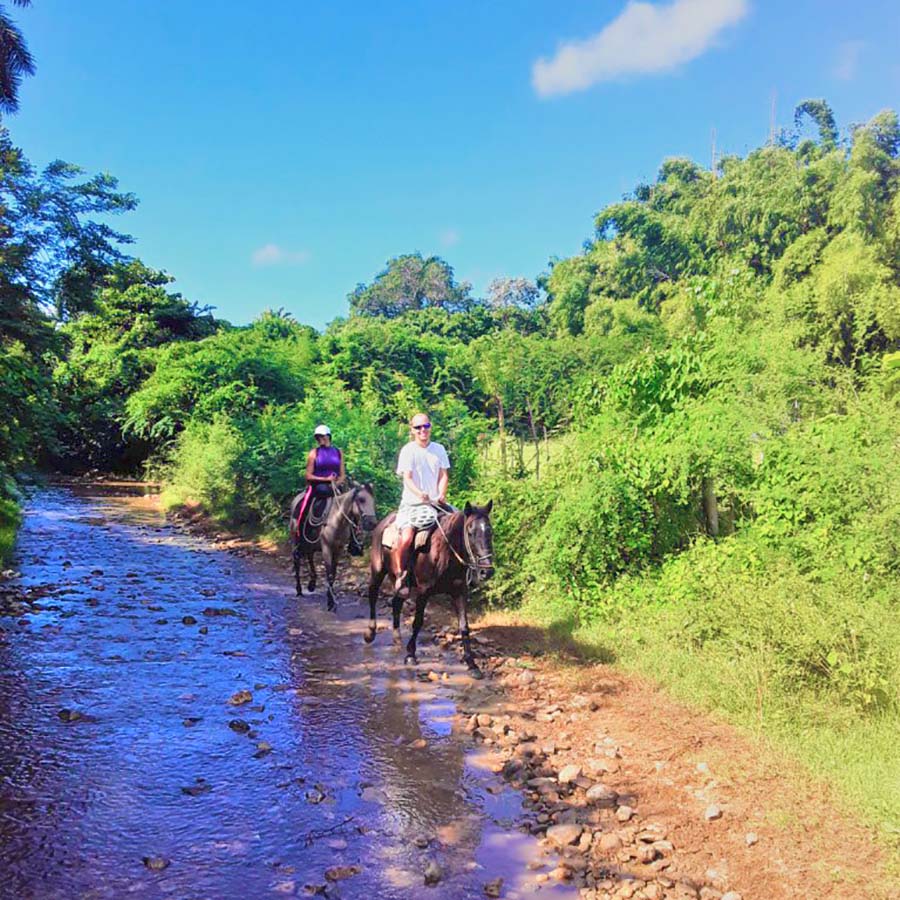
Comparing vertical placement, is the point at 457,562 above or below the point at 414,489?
below

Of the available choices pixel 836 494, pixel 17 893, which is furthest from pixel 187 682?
pixel 836 494

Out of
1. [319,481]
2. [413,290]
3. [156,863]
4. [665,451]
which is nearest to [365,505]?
[319,481]

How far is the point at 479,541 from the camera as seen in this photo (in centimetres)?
790

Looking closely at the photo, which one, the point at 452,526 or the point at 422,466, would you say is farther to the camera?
the point at 422,466

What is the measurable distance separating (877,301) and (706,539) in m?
13.5

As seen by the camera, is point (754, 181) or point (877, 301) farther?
point (754, 181)

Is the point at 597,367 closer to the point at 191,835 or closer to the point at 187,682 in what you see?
the point at 187,682

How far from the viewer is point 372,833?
4.97 meters

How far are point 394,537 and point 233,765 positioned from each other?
3.64 meters

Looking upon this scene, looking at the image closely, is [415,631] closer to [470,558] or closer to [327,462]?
[470,558]

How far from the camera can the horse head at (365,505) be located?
414 inches

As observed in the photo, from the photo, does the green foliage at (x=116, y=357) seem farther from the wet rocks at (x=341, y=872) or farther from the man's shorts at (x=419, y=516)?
the wet rocks at (x=341, y=872)

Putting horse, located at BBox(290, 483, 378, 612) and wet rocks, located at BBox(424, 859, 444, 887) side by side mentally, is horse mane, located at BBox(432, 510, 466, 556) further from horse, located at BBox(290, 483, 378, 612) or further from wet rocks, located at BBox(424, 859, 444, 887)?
wet rocks, located at BBox(424, 859, 444, 887)

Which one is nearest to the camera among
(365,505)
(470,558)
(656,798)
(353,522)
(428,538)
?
(656,798)
